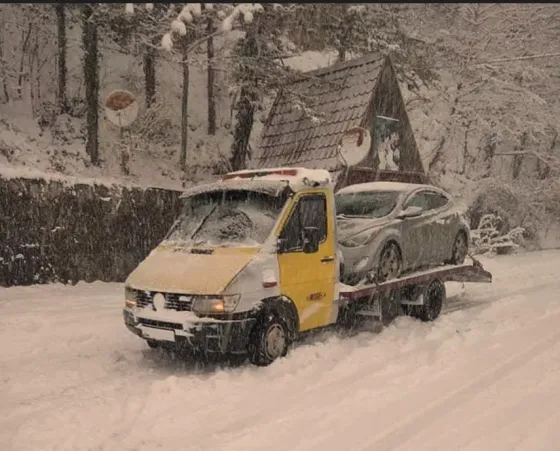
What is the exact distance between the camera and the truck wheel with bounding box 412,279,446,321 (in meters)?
8.91

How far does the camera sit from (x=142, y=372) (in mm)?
6258

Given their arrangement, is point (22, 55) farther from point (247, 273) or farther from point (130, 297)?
point (247, 273)

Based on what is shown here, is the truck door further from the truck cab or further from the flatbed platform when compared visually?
the flatbed platform

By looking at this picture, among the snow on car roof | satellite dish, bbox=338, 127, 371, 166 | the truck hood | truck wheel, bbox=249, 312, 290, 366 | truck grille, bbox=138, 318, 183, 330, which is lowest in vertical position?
truck wheel, bbox=249, 312, 290, 366

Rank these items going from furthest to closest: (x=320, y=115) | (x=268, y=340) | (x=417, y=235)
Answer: (x=320, y=115) → (x=417, y=235) → (x=268, y=340)

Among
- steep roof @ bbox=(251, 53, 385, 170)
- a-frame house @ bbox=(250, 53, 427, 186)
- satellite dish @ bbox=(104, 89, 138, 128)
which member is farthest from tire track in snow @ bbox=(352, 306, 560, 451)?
satellite dish @ bbox=(104, 89, 138, 128)

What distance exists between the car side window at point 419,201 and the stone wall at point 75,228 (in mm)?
6359

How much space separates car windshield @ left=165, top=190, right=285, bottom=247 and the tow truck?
13 mm

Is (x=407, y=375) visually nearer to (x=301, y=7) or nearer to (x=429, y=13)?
(x=301, y=7)

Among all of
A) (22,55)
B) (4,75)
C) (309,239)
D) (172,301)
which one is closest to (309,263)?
(309,239)

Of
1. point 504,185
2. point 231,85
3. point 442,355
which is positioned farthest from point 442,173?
point 442,355

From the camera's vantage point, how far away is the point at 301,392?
18.1 ft

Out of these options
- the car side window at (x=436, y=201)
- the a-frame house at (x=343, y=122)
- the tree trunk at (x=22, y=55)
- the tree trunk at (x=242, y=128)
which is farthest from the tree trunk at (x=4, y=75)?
the car side window at (x=436, y=201)

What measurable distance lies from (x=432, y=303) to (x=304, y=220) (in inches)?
133
